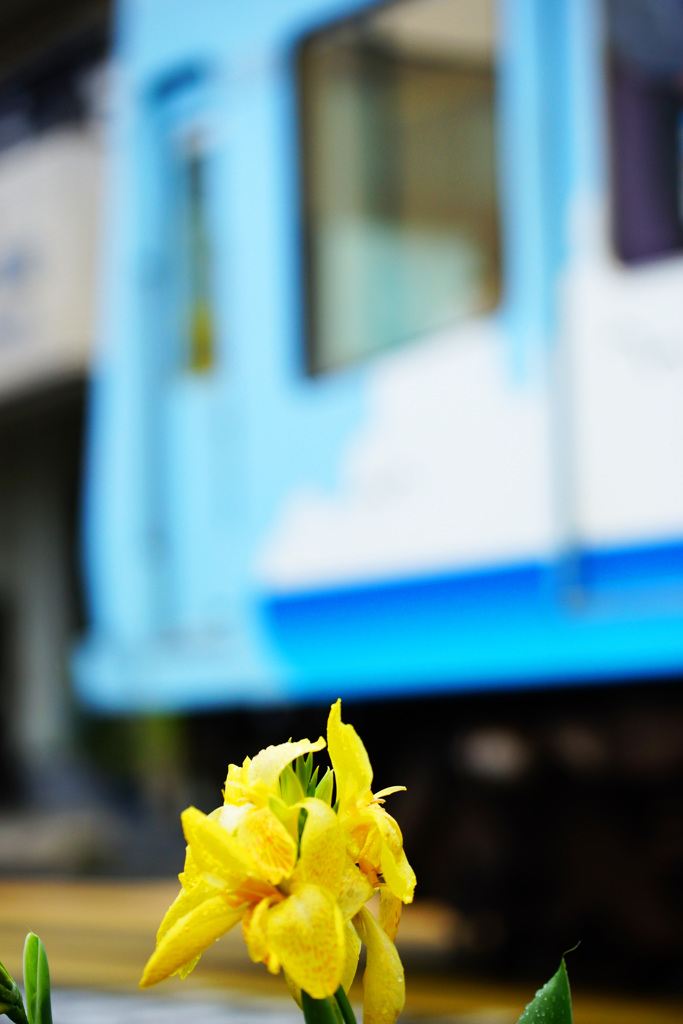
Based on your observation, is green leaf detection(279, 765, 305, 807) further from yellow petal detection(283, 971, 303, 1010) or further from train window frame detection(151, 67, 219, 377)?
train window frame detection(151, 67, 219, 377)

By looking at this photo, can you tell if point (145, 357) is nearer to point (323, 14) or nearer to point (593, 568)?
point (323, 14)

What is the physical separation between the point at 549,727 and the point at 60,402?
2.04 m

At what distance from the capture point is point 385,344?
3.34m

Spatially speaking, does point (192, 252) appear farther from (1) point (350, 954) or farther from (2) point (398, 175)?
(1) point (350, 954)

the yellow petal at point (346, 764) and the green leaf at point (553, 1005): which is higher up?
the yellow petal at point (346, 764)

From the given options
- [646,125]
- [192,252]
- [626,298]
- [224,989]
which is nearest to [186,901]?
[626,298]

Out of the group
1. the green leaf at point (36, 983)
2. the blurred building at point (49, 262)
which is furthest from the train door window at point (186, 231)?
the green leaf at point (36, 983)

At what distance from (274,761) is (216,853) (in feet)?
0.12

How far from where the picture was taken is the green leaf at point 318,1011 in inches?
17.0

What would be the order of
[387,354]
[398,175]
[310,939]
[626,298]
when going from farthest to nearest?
1. [398,175]
2. [387,354]
3. [626,298]
4. [310,939]

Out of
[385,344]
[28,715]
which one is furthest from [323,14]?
[28,715]

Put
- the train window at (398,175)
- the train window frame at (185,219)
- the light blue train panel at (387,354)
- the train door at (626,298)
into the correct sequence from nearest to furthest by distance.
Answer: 1. the train door at (626,298)
2. the light blue train panel at (387,354)
3. the train window at (398,175)
4. the train window frame at (185,219)

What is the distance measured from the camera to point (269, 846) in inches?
17.6

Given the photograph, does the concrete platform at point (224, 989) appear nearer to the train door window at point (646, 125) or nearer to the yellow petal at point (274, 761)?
the yellow petal at point (274, 761)
